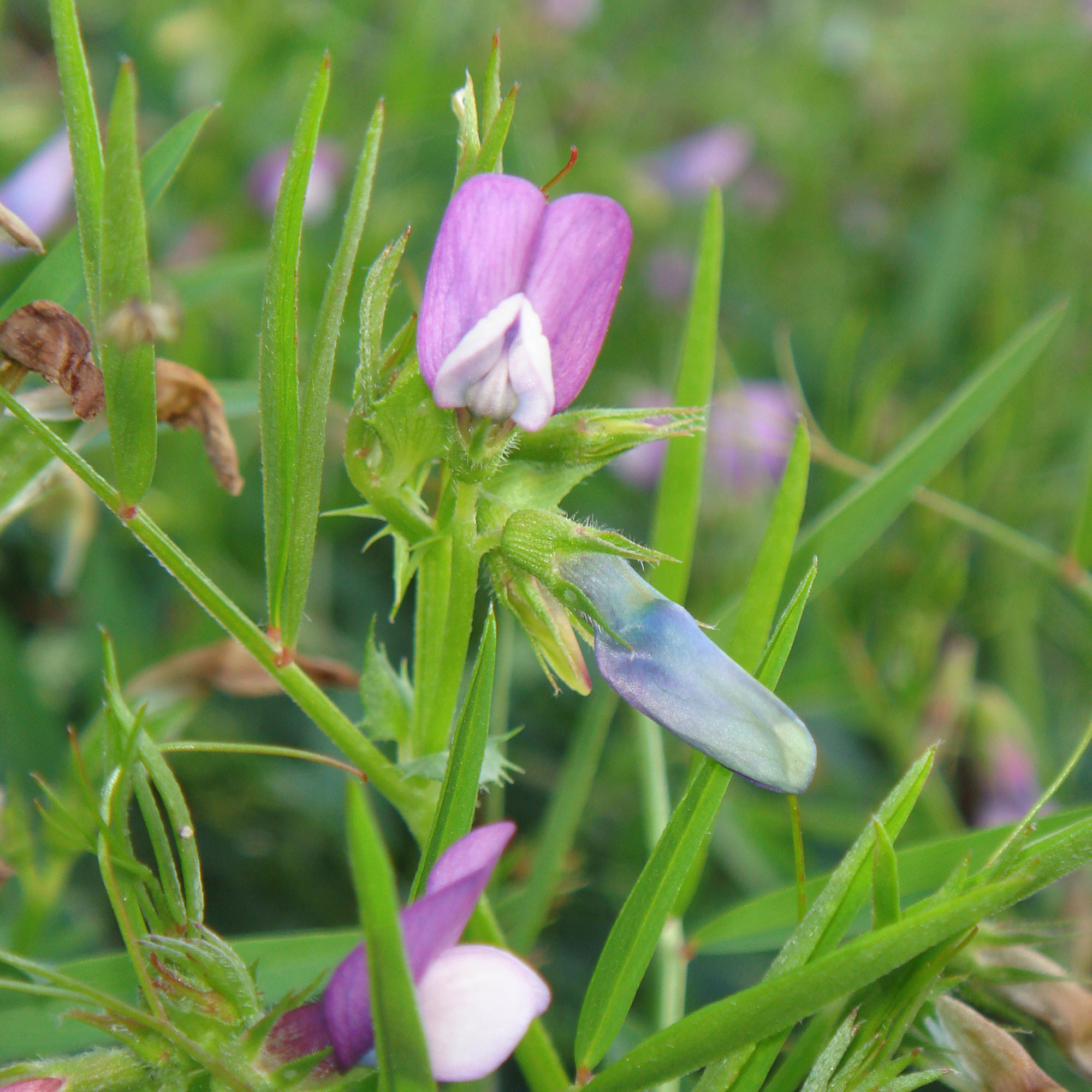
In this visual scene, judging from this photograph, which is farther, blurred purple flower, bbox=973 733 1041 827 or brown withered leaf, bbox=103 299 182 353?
blurred purple flower, bbox=973 733 1041 827

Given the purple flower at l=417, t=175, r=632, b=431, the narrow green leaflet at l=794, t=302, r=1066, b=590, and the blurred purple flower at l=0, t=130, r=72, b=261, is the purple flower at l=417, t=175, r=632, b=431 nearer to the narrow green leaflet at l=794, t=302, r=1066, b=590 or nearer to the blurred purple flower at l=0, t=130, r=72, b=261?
the narrow green leaflet at l=794, t=302, r=1066, b=590

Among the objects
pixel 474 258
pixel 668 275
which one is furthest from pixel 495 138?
pixel 668 275

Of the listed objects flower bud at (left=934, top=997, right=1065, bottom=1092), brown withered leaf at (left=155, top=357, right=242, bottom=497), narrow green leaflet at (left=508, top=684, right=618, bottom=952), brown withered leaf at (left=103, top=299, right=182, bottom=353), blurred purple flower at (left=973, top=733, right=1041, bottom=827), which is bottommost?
blurred purple flower at (left=973, top=733, right=1041, bottom=827)

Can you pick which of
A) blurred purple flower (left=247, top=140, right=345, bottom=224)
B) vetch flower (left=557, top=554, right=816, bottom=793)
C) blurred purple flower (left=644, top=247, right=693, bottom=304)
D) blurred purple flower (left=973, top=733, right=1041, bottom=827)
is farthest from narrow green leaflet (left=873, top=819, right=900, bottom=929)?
blurred purple flower (left=644, top=247, right=693, bottom=304)

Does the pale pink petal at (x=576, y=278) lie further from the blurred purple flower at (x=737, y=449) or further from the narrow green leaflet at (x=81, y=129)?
the blurred purple flower at (x=737, y=449)

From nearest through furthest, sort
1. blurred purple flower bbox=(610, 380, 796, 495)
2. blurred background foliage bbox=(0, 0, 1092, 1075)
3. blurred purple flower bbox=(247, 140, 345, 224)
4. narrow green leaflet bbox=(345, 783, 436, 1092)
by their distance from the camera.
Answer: narrow green leaflet bbox=(345, 783, 436, 1092) → blurred background foliage bbox=(0, 0, 1092, 1075) → blurred purple flower bbox=(610, 380, 796, 495) → blurred purple flower bbox=(247, 140, 345, 224)

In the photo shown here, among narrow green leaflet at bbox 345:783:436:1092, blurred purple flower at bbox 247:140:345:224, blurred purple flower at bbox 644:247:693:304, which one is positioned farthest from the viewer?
blurred purple flower at bbox 644:247:693:304

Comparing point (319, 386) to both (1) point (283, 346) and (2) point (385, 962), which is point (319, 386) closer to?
(1) point (283, 346)

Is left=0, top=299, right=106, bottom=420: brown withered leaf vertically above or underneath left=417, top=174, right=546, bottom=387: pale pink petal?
underneath
